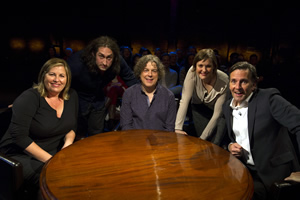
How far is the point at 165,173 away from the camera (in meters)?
1.20

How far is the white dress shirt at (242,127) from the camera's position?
5.72ft

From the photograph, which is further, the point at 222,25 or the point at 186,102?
the point at 222,25

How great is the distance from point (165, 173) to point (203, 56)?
1.39m

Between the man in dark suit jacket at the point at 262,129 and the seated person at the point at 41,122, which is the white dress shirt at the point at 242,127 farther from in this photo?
the seated person at the point at 41,122

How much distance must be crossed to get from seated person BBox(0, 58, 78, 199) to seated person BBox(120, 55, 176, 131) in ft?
1.61

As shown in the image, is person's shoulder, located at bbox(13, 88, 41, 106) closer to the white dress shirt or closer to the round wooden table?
the round wooden table

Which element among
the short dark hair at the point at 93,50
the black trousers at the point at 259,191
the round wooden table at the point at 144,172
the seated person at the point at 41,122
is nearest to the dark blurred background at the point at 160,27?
the short dark hair at the point at 93,50

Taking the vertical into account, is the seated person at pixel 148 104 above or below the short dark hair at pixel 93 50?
below

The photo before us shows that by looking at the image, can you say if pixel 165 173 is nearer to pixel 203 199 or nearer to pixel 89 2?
pixel 203 199

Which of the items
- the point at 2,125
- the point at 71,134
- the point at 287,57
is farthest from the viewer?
the point at 287,57

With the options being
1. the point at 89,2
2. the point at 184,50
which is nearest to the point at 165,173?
the point at 184,50

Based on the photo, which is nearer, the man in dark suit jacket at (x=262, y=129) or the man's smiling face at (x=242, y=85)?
the man in dark suit jacket at (x=262, y=129)

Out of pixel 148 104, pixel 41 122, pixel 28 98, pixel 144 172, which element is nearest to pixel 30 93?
pixel 28 98

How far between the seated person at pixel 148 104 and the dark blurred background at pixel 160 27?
17.7 feet
